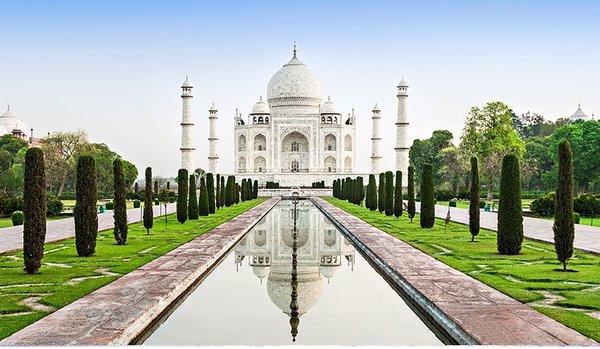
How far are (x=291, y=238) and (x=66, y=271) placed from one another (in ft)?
18.3

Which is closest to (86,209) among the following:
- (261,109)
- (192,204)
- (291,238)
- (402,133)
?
(291,238)

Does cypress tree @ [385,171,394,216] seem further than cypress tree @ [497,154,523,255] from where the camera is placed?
Yes

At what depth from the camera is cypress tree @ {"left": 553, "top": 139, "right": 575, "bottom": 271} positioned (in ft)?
26.2

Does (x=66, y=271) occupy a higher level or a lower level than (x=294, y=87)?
lower

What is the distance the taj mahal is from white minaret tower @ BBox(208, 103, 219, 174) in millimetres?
67

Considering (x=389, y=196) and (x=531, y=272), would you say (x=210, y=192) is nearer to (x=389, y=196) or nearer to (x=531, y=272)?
(x=389, y=196)

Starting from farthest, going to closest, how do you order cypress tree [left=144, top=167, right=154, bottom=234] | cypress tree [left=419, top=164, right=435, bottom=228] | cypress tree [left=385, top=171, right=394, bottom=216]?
cypress tree [left=385, top=171, right=394, bottom=216]
cypress tree [left=419, top=164, right=435, bottom=228]
cypress tree [left=144, top=167, right=154, bottom=234]

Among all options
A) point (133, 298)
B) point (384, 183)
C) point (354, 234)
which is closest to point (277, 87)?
point (384, 183)

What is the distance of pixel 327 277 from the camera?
8281mm

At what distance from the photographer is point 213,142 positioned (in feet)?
147

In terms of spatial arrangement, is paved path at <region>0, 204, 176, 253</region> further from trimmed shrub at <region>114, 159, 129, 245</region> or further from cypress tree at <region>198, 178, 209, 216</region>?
cypress tree at <region>198, 178, 209, 216</region>

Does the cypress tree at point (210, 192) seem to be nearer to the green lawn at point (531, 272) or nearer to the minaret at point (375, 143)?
the green lawn at point (531, 272)

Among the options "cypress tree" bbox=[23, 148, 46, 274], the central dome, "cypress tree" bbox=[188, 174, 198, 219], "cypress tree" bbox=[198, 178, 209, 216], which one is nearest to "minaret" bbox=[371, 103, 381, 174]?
the central dome

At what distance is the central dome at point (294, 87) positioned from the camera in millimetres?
48500
